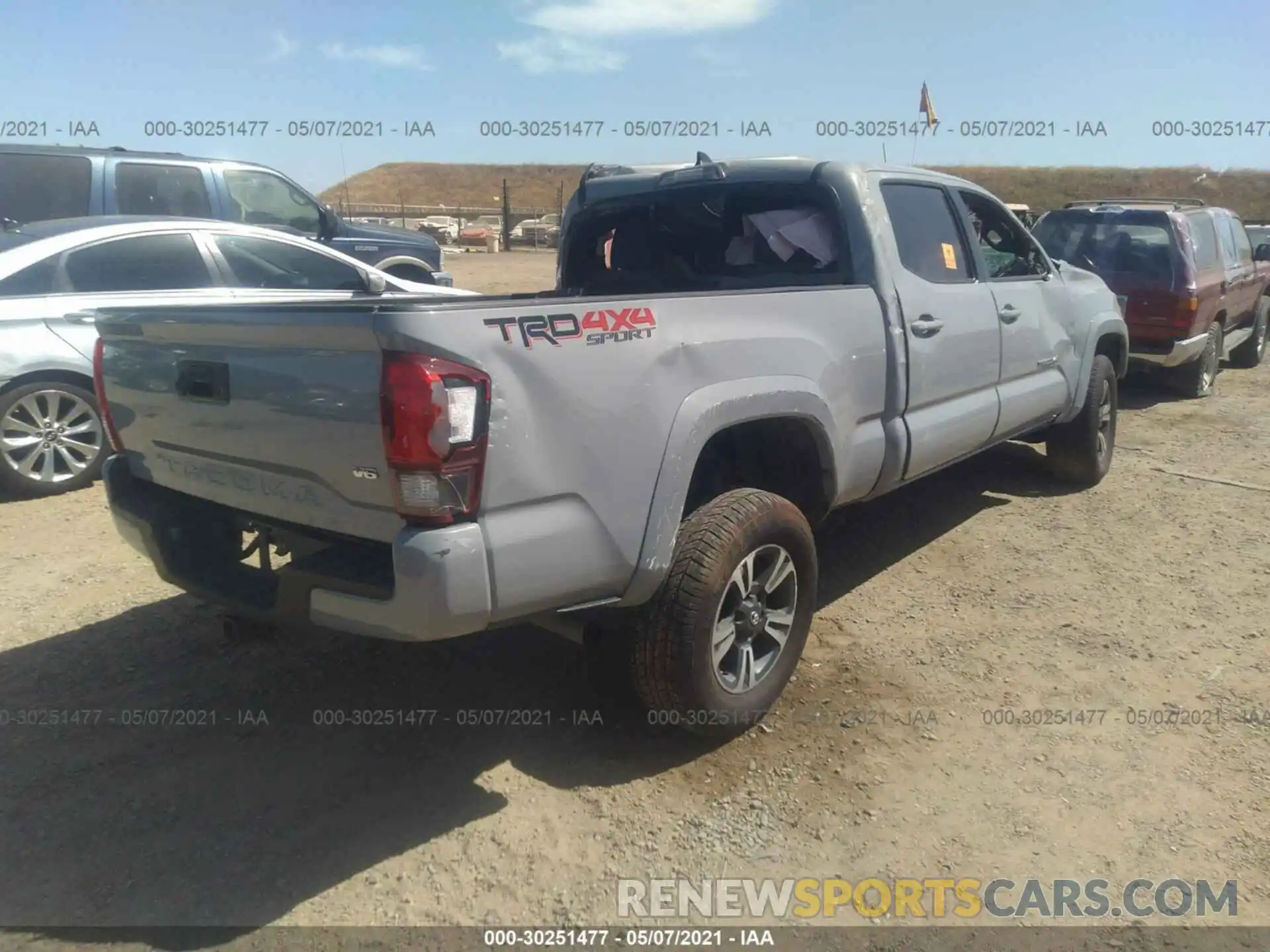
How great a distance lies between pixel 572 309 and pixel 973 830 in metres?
1.94

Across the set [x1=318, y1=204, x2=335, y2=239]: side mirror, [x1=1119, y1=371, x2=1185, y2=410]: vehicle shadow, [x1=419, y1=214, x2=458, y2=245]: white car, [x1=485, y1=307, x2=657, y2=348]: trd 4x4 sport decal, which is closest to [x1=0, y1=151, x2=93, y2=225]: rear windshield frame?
[x1=318, y1=204, x2=335, y2=239]: side mirror

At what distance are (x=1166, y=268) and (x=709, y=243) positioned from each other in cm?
622

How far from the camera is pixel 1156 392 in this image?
9.74m

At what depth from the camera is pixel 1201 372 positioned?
930 cm

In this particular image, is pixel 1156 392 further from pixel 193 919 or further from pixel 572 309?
pixel 193 919

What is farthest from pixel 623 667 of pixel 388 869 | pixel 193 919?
pixel 193 919

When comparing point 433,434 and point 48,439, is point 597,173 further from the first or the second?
point 48,439

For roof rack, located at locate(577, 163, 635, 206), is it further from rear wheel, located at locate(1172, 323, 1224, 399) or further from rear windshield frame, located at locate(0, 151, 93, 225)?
rear wheel, located at locate(1172, 323, 1224, 399)

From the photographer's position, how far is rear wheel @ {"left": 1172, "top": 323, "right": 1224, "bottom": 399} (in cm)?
923

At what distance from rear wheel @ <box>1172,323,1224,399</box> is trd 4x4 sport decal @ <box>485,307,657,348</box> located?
8271 mm

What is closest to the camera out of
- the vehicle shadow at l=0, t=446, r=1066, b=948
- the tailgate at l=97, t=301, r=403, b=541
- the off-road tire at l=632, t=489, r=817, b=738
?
the tailgate at l=97, t=301, r=403, b=541

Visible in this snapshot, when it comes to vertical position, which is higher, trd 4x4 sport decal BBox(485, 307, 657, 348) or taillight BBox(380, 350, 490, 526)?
trd 4x4 sport decal BBox(485, 307, 657, 348)

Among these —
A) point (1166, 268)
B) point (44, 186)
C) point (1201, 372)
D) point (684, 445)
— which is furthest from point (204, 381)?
point (1201, 372)

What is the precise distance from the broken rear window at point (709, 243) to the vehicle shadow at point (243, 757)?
1780mm
